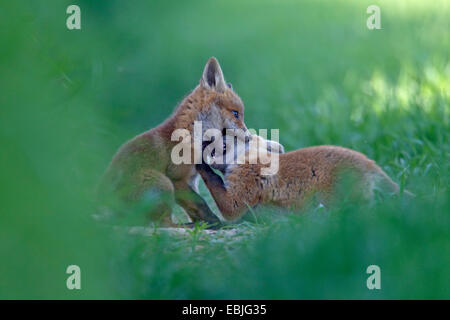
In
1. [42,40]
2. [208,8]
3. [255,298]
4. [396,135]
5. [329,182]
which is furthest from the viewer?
[208,8]

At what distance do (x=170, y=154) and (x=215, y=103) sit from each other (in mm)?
808

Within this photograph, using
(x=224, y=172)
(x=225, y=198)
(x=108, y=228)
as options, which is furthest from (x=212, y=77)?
(x=108, y=228)

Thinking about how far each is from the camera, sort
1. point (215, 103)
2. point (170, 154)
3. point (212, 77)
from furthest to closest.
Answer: point (212, 77) → point (215, 103) → point (170, 154)

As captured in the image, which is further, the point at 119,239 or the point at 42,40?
the point at 119,239

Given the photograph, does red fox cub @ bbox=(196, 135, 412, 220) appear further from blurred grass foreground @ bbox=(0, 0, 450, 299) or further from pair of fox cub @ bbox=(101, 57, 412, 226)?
blurred grass foreground @ bbox=(0, 0, 450, 299)

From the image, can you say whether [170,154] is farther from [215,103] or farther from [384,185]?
[384,185]

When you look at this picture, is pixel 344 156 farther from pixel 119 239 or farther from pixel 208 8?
pixel 208 8

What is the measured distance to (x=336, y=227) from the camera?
13.6 feet

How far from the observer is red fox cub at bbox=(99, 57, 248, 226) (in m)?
5.71

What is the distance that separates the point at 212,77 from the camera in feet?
22.1

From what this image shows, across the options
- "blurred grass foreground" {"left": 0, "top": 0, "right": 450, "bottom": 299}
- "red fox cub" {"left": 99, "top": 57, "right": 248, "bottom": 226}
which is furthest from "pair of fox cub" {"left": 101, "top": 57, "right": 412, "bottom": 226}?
"blurred grass foreground" {"left": 0, "top": 0, "right": 450, "bottom": 299}

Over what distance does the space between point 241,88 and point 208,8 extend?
2691mm

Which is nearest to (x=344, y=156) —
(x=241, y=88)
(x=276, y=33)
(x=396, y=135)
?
(x=396, y=135)

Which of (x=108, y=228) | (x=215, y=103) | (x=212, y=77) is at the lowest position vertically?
(x=108, y=228)
